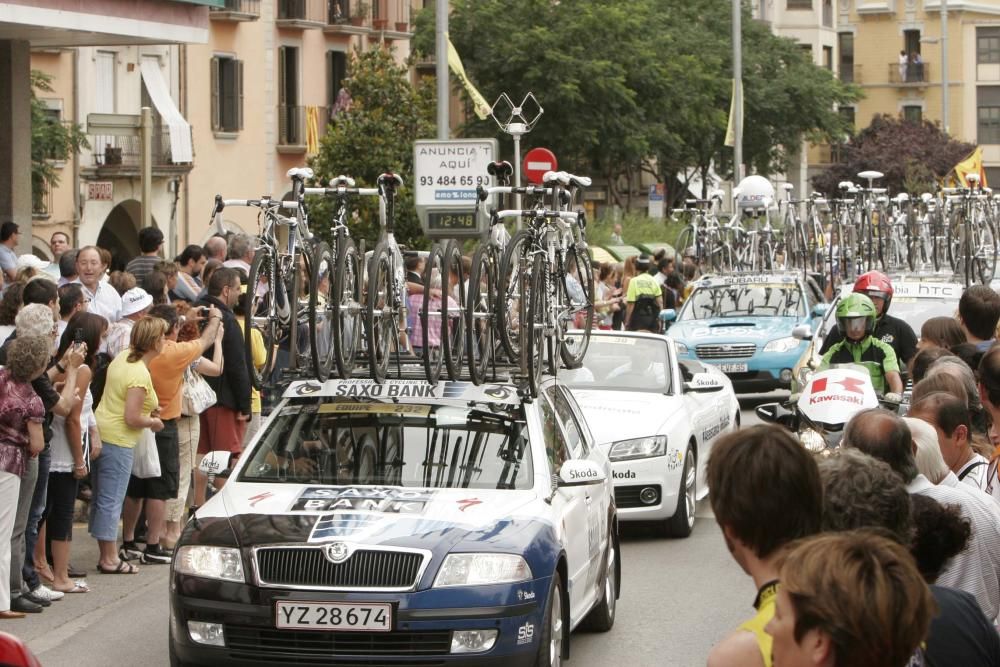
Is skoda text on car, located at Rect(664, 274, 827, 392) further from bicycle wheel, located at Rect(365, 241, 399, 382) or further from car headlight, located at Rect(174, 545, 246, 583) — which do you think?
car headlight, located at Rect(174, 545, 246, 583)

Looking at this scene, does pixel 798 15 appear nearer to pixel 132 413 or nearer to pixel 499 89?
pixel 499 89

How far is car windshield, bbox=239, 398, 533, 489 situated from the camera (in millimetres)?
9211

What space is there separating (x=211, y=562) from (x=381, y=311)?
257 cm

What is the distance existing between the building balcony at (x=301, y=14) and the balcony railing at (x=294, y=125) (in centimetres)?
212

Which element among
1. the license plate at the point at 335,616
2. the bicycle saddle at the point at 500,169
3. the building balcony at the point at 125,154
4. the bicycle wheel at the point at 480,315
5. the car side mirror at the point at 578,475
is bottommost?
the license plate at the point at 335,616

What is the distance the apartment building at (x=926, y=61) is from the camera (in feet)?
342

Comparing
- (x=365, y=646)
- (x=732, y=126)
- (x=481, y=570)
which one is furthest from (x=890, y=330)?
(x=732, y=126)

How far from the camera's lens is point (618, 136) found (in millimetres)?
55062

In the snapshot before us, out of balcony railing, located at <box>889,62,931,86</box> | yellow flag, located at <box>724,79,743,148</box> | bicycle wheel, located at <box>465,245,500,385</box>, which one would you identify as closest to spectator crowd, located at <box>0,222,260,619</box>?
bicycle wheel, located at <box>465,245,500,385</box>

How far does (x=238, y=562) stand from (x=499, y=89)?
47834mm

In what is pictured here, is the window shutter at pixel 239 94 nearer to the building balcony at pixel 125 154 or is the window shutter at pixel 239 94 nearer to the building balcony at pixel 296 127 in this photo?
the building balcony at pixel 296 127

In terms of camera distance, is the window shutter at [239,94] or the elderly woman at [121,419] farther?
the window shutter at [239,94]

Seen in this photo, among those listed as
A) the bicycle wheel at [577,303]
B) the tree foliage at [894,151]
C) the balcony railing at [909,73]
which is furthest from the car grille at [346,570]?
the balcony railing at [909,73]

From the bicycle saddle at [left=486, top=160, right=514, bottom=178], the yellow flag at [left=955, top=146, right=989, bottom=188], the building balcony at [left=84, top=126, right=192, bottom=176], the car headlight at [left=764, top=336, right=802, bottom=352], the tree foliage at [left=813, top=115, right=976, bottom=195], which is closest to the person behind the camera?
the bicycle saddle at [left=486, top=160, right=514, bottom=178]
